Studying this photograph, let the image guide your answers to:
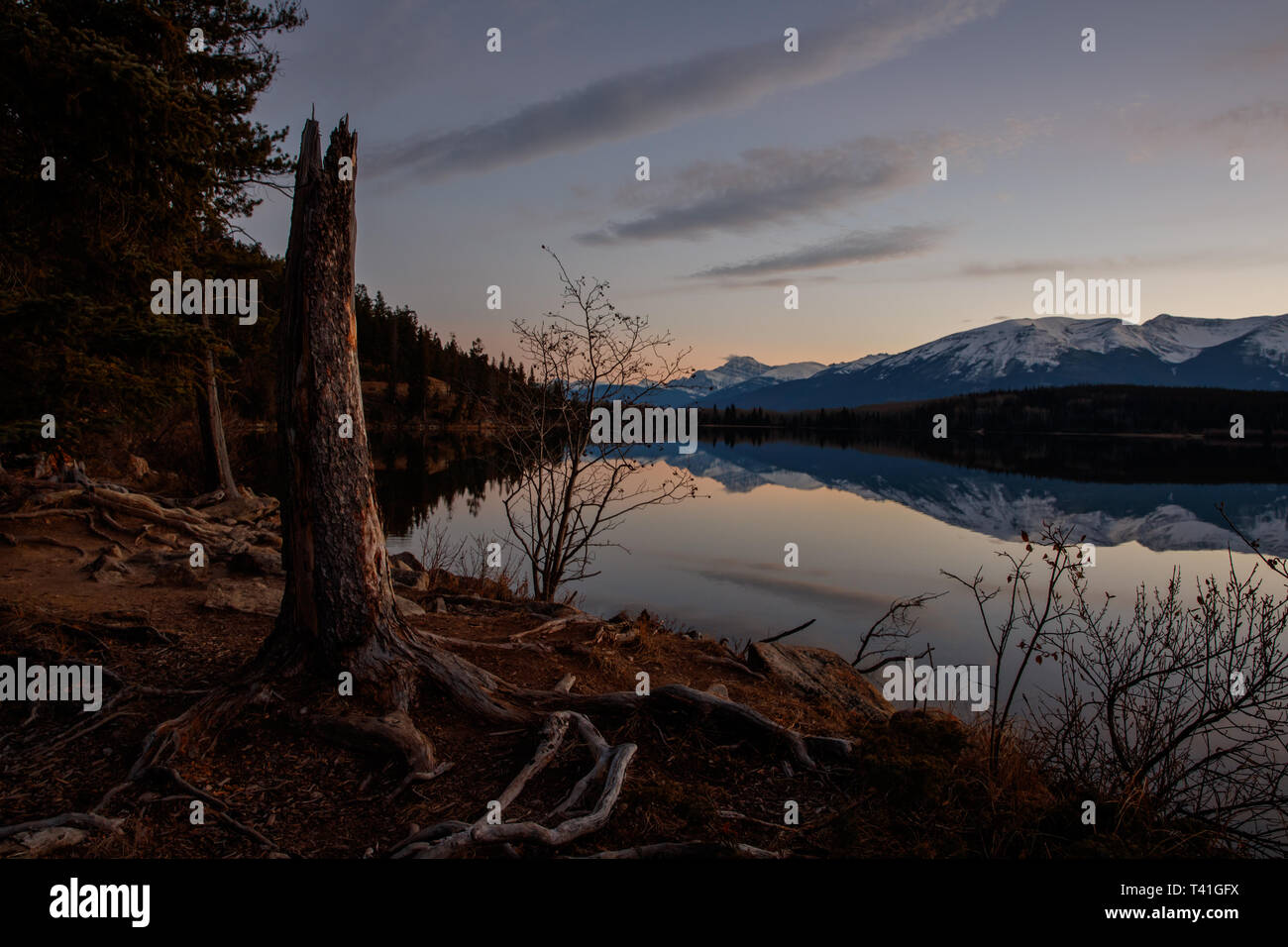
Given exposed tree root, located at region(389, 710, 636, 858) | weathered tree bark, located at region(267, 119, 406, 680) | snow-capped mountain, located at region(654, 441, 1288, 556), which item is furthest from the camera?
snow-capped mountain, located at region(654, 441, 1288, 556)

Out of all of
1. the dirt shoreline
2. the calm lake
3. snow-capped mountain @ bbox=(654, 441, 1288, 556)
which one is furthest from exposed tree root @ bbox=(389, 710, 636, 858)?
snow-capped mountain @ bbox=(654, 441, 1288, 556)

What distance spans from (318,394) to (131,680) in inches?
136

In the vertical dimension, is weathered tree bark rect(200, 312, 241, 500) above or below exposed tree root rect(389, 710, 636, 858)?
above

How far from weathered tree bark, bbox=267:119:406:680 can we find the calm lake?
291 inches

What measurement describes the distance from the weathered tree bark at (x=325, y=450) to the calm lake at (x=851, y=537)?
7.39 m

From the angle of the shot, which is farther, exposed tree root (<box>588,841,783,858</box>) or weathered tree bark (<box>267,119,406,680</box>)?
weathered tree bark (<box>267,119,406,680</box>)

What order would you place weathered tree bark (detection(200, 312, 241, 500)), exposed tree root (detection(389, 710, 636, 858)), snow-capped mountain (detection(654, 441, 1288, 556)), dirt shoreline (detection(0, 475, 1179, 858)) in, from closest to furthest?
exposed tree root (detection(389, 710, 636, 858)) < dirt shoreline (detection(0, 475, 1179, 858)) < weathered tree bark (detection(200, 312, 241, 500)) < snow-capped mountain (detection(654, 441, 1288, 556))

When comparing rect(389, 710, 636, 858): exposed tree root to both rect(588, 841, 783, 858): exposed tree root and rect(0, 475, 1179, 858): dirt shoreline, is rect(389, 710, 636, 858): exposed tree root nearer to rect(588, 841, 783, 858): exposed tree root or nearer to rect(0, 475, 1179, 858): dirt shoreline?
rect(0, 475, 1179, 858): dirt shoreline

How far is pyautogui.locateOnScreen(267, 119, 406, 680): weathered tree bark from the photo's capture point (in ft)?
19.8

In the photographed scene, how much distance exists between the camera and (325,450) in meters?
6.04

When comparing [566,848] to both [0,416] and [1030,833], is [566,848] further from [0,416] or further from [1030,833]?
[0,416]

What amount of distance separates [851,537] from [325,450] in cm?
2507
